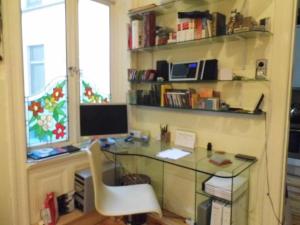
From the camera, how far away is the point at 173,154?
2184 millimetres

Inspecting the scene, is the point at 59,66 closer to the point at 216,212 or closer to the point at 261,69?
the point at 261,69

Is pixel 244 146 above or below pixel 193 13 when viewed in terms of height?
below

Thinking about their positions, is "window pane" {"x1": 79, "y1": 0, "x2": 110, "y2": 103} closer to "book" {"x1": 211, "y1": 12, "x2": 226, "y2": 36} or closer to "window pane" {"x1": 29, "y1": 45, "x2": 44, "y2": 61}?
"window pane" {"x1": 29, "y1": 45, "x2": 44, "y2": 61}

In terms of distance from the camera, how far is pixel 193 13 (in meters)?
2.12

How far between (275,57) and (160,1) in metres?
1.25

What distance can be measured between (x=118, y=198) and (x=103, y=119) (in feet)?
2.86

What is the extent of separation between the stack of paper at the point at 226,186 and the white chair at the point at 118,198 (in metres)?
0.47

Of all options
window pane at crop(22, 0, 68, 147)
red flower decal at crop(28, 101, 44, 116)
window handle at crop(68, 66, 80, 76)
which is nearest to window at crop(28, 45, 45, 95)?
window pane at crop(22, 0, 68, 147)

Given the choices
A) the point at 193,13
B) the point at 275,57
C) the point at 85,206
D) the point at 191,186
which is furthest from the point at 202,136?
the point at 85,206

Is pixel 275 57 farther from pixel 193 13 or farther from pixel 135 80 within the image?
pixel 135 80

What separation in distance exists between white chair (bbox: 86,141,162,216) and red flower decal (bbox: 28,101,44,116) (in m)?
0.77

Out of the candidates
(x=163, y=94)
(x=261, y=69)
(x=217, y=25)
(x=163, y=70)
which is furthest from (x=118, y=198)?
(x=217, y=25)

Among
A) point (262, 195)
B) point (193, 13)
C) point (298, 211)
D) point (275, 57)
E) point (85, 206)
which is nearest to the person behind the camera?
point (275, 57)

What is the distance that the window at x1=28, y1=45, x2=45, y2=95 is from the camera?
2.24 metres
